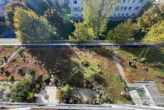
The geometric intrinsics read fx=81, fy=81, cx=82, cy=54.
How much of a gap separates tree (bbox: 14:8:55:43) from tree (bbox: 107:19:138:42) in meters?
13.0

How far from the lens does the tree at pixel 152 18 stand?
1654 cm

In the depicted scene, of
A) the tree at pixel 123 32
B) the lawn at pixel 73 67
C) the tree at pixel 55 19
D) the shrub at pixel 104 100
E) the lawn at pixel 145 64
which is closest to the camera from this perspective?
the shrub at pixel 104 100

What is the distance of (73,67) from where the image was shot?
13844mm

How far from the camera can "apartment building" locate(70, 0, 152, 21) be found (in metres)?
24.7

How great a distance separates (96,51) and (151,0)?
2428cm

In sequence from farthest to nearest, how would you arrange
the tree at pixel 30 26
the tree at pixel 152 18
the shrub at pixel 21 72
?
1. the tree at pixel 152 18
2. the tree at pixel 30 26
3. the shrub at pixel 21 72

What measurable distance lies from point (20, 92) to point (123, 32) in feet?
59.6

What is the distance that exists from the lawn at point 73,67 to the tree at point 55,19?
18.0 ft

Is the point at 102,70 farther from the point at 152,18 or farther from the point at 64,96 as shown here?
the point at 152,18

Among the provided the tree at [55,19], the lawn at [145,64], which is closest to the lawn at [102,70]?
the lawn at [145,64]

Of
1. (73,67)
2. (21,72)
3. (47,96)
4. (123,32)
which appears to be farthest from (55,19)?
(47,96)

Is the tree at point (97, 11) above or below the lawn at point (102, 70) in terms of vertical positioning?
above

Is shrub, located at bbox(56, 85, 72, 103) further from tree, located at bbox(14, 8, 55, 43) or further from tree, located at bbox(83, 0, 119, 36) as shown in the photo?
tree, located at bbox(83, 0, 119, 36)

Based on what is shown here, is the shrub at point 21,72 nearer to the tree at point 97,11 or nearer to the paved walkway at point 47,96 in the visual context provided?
the paved walkway at point 47,96
